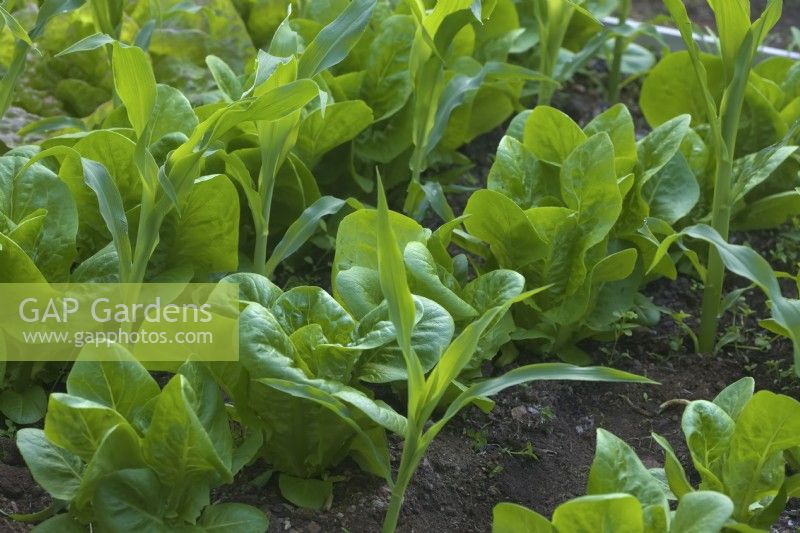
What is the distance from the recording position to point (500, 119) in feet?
9.48

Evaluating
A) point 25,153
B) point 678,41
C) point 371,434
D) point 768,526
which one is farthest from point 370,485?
point 678,41

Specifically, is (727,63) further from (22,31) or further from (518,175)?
(22,31)

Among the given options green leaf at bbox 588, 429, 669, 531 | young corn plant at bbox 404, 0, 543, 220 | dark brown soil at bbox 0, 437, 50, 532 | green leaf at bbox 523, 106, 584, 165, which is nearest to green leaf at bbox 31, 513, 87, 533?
dark brown soil at bbox 0, 437, 50, 532

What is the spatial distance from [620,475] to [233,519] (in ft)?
1.96

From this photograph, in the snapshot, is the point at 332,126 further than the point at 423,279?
Yes

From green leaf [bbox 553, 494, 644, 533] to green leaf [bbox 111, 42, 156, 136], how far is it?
0.90 metres

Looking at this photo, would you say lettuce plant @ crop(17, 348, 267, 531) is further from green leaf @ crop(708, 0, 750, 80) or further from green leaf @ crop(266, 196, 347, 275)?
green leaf @ crop(708, 0, 750, 80)

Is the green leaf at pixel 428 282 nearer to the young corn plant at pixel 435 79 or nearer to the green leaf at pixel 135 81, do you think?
the young corn plant at pixel 435 79

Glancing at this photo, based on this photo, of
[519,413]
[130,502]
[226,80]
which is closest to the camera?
[130,502]

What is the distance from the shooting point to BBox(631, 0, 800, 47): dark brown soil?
13.2 ft

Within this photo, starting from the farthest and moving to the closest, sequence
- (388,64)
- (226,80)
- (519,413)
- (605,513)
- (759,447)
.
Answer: (388,64) → (226,80) → (519,413) → (759,447) → (605,513)

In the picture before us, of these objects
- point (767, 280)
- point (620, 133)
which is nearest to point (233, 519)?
point (767, 280)

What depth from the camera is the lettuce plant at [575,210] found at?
211 cm

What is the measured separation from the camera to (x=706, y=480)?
5.74 feet
